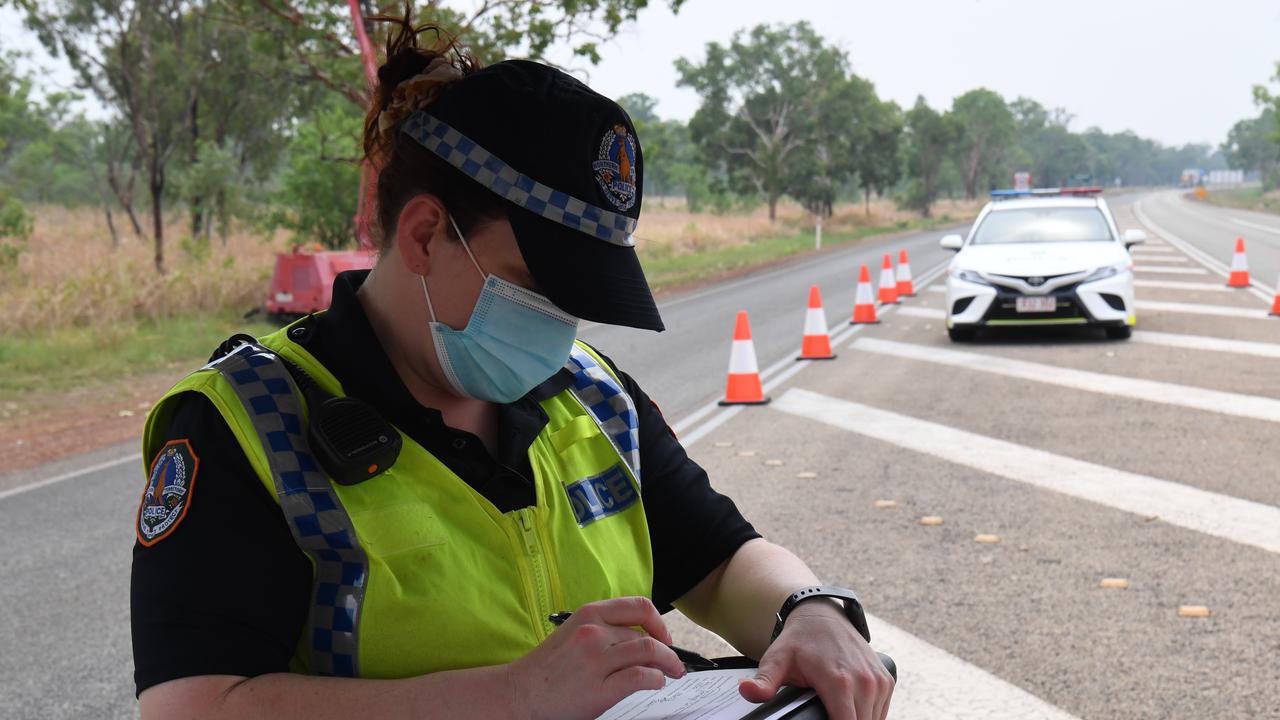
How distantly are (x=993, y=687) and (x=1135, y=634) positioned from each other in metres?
0.76

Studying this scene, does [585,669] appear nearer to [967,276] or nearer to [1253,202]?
[967,276]

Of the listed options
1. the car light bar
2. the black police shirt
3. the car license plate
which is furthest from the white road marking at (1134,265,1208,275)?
the black police shirt

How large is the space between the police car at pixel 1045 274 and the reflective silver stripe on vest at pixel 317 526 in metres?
11.5

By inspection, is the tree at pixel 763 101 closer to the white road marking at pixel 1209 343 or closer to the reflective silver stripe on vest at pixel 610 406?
the white road marking at pixel 1209 343

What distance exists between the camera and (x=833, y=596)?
1.93m

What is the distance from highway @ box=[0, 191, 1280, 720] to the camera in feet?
13.5

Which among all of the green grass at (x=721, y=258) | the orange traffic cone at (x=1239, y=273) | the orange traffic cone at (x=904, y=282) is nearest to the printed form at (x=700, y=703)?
the orange traffic cone at (x=904, y=282)

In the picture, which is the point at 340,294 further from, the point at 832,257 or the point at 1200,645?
the point at 832,257

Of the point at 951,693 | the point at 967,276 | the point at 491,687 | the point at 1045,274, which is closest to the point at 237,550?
the point at 491,687

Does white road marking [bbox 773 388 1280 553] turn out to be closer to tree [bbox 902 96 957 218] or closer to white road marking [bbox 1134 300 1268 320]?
white road marking [bbox 1134 300 1268 320]

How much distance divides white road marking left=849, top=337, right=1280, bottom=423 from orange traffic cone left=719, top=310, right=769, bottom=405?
242 cm

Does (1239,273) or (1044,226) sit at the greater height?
(1044,226)

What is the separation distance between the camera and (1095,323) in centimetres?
1230

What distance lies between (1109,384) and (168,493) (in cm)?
958
